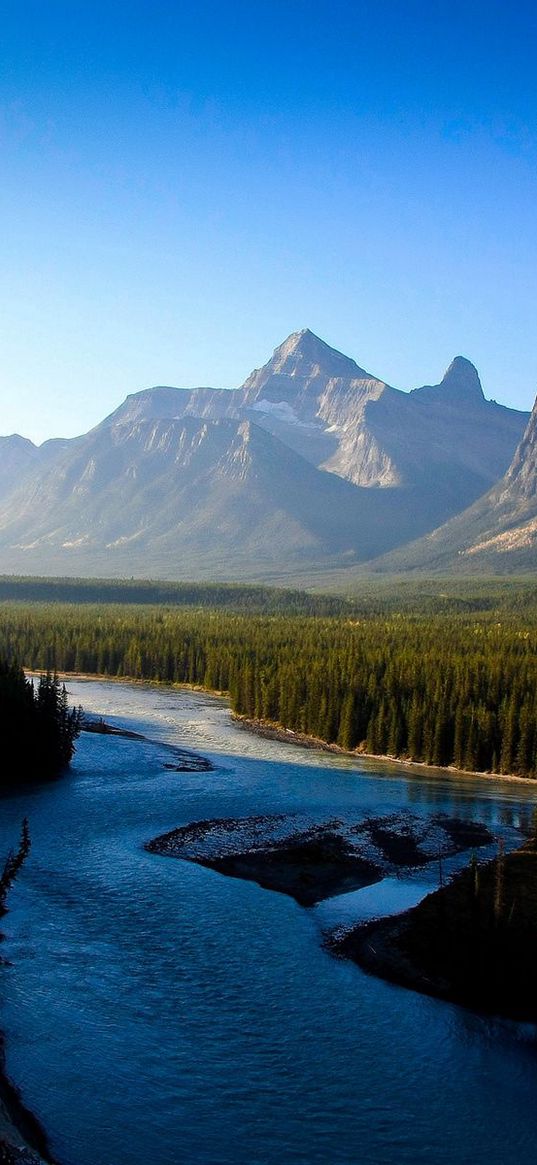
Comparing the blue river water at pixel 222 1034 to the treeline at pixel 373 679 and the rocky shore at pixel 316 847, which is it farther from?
the treeline at pixel 373 679

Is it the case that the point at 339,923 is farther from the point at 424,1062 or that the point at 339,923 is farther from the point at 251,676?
the point at 251,676

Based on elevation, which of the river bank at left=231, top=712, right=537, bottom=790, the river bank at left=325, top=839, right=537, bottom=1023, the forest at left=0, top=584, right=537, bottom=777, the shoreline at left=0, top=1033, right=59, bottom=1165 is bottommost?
the shoreline at left=0, top=1033, right=59, bottom=1165

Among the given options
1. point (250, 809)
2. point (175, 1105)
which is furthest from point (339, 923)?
point (250, 809)

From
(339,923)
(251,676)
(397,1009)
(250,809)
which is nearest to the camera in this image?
(397,1009)

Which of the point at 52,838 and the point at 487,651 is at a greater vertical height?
the point at 487,651

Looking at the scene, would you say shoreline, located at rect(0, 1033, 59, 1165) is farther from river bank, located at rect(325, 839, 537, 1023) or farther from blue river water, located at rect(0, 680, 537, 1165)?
river bank, located at rect(325, 839, 537, 1023)

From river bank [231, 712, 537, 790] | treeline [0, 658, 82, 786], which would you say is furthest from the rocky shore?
river bank [231, 712, 537, 790]

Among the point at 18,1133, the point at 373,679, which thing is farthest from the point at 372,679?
the point at 18,1133
